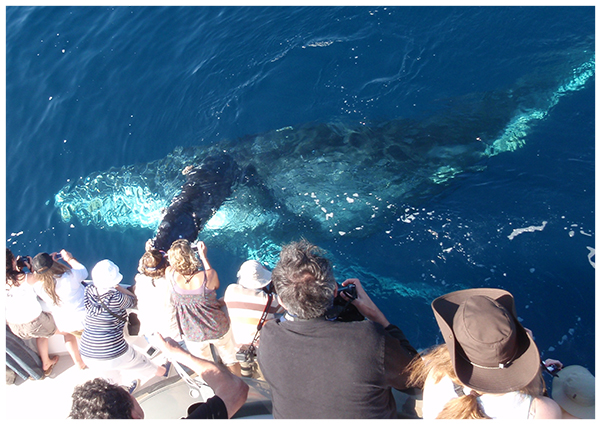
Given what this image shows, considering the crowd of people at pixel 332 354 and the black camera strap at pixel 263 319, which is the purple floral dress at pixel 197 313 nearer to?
the crowd of people at pixel 332 354

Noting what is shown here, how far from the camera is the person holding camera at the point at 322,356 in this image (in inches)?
129

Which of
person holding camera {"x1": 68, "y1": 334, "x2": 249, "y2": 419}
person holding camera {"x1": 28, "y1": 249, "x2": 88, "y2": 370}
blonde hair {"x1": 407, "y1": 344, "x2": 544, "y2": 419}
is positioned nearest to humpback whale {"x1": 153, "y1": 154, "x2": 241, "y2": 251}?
person holding camera {"x1": 28, "y1": 249, "x2": 88, "y2": 370}

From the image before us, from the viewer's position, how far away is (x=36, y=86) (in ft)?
44.4

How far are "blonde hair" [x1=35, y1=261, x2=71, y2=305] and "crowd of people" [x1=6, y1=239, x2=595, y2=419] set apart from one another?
0.12 m

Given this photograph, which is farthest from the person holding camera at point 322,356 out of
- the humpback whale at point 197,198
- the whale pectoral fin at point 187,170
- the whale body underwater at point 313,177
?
the whale pectoral fin at point 187,170

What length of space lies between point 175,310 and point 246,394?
6.17ft

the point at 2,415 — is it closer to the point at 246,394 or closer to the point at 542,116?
the point at 246,394

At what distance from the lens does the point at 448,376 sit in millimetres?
3211

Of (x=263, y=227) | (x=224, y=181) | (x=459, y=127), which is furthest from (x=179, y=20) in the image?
(x=459, y=127)

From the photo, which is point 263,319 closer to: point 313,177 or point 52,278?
point 52,278

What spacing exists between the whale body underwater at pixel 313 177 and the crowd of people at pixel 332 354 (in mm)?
3558

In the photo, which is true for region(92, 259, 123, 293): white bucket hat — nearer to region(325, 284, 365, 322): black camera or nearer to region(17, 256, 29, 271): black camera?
region(17, 256, 29, 271): black camera

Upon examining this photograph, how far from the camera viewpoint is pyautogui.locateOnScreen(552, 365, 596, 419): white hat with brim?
3.64 meters

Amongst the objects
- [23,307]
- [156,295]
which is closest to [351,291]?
[156,295]
